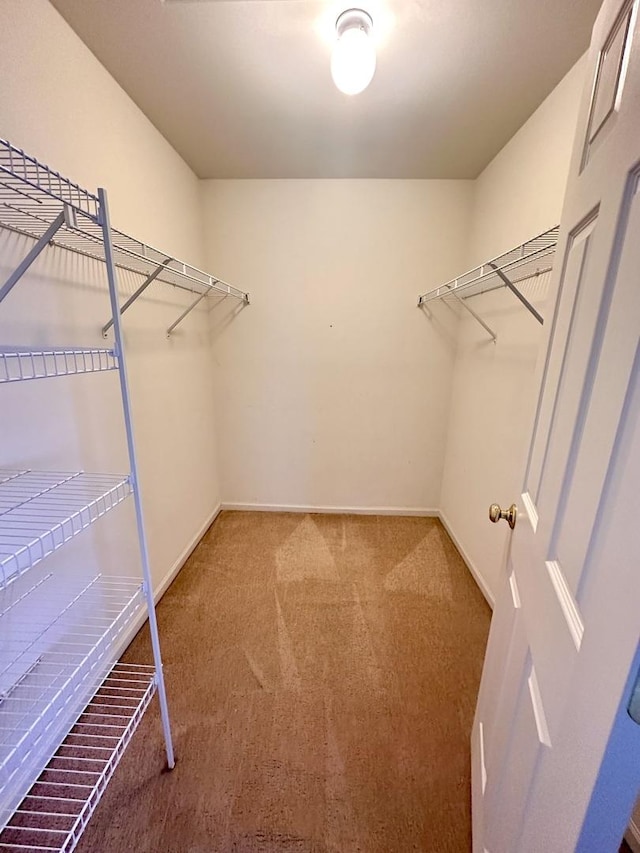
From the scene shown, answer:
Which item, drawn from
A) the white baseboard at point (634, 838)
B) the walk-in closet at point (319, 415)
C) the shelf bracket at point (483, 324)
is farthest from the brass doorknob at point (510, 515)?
the shelf bracket at point (483, 324)

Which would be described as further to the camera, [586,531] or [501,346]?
[501,346]

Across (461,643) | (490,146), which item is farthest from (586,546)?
(490,146)

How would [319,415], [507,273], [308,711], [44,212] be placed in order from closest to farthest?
[44,212]
[308,711]
[507,273]
[319,415]

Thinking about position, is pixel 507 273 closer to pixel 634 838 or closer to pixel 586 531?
pixel 586 531

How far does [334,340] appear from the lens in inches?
101

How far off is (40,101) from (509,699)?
86.2 inches

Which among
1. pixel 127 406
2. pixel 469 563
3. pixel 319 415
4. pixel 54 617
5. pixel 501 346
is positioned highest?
pixel 501 346

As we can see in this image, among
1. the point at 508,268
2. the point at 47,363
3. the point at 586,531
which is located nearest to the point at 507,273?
the point at 508,268

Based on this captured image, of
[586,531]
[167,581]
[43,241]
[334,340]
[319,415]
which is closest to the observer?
[586,531]

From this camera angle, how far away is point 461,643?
1694 mm

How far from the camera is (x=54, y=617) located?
3.91 feet

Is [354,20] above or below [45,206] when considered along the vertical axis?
above

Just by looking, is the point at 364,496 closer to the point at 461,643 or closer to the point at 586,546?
the point at 461,643

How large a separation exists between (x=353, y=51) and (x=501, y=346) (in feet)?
4.59
